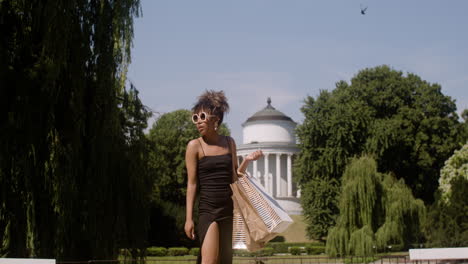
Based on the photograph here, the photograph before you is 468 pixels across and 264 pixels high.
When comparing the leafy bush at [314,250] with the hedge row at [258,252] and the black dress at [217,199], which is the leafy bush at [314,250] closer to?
the hedge row at [258,252]

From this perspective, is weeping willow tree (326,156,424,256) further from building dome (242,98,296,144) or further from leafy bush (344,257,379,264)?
building dome (242,98,296,144)

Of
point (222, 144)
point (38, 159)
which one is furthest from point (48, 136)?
point (222, 144)

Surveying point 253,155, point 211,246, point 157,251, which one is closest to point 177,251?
point 157,251

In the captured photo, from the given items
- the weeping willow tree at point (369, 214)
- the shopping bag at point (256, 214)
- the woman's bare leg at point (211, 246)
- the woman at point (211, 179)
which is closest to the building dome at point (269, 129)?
the weeping willow tree at point (369, 214)

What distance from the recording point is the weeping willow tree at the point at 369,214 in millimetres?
30984

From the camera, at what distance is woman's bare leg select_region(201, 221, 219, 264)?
5895 mm

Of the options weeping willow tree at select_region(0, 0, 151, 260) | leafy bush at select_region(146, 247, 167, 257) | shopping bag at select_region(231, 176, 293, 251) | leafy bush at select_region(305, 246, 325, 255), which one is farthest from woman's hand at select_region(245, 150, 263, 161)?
leafy bush at select_region(305, 246, 325, 255)

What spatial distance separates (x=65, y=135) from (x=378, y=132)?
31.9 metres

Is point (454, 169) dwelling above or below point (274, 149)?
below

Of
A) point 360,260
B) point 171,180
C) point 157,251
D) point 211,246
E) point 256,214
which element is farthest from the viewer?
point 171,180

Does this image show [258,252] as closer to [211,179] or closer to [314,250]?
[314,250]

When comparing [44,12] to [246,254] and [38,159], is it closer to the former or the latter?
[38,159]

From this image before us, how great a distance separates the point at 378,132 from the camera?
42.1m

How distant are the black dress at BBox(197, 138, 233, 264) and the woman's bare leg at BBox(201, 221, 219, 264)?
0.17ft
